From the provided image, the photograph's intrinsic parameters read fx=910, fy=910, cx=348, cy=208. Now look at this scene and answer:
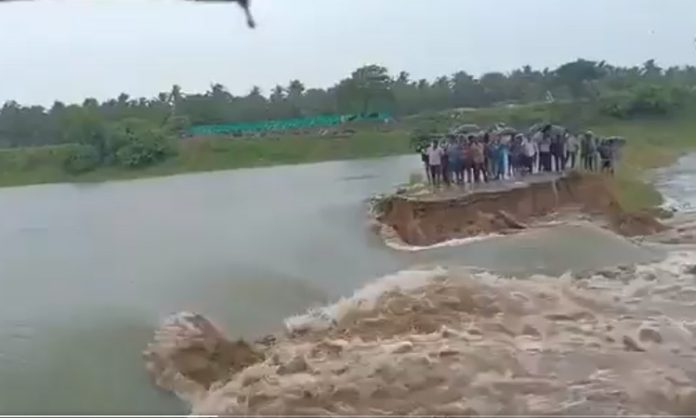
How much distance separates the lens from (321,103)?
43.8 meters

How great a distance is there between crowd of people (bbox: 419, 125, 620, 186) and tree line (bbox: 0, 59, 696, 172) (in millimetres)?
20063

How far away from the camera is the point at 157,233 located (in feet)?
48.6

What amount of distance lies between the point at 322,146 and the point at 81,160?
9352 mm

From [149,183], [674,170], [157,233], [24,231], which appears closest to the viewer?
[157,233]

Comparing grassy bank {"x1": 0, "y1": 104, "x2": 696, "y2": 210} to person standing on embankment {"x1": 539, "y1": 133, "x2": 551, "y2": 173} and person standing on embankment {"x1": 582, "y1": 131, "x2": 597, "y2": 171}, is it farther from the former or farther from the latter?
person standing on embankment {"x1": 539, "y1": 133, "x2": 551, "y2": 173}

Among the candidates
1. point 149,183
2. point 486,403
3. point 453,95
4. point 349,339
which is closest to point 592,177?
point 349,339

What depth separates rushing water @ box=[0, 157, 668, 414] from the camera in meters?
6.72

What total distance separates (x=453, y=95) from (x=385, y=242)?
32812 mm

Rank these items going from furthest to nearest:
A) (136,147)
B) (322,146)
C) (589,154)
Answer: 1. (322,146)
2. (136,147)
3. (589,154)

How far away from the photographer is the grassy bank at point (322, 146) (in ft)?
111

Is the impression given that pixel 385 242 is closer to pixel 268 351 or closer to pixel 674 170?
pixel 268 351

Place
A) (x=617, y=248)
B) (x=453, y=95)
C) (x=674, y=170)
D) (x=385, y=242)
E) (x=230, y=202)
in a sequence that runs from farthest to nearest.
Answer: (x=453, y=95) < (x=674, y=170) < (x=230, y=202) < (x=385, y=242) < (x=617, y=248)

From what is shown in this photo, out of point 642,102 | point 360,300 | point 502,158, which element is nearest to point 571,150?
point 502,158

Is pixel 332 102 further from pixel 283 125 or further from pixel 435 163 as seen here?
pixel 435 163
